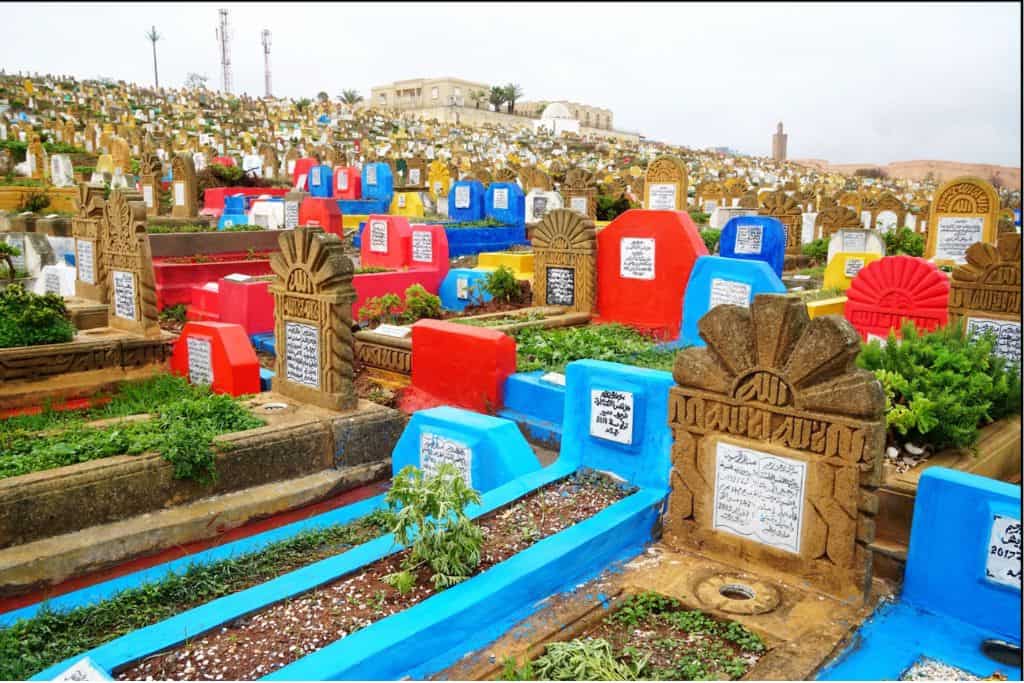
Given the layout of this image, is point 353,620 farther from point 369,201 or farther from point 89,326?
point 369,201

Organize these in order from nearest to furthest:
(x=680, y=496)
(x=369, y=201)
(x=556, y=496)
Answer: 1. (x=680, y=496)
2. (x=556, y=496)
3. (x=369, y=201)

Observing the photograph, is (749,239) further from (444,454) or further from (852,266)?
(444,454)

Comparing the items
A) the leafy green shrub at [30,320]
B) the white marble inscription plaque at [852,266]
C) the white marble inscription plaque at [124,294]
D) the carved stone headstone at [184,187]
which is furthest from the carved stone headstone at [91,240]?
the white marble inscription plaque at [852,266]

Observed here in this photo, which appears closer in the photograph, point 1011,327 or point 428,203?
point 1011,327

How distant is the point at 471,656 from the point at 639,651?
Answer: 2.44 feet

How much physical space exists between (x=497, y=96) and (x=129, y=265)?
82.3 metres

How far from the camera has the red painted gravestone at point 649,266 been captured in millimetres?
10453

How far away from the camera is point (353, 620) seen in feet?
11.7

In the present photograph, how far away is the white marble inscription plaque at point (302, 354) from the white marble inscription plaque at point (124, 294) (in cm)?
290

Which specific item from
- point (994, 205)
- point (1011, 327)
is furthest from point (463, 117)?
point (1011, 327)

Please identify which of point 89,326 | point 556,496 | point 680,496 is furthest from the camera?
point 89,326

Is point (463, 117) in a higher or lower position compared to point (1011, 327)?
higher

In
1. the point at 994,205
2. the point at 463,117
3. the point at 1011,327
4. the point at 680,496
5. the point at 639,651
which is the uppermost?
the point at 463,117

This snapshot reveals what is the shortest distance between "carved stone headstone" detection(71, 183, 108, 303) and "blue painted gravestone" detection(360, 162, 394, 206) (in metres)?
14.8
